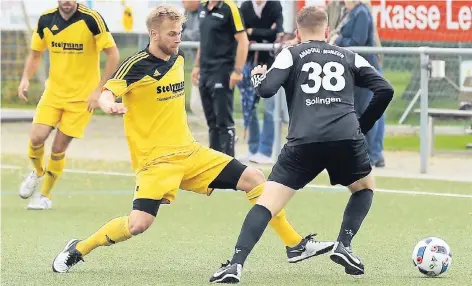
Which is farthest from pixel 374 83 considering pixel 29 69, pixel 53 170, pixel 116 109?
pixel 29 69

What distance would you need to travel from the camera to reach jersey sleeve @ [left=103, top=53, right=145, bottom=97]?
24.7 feet

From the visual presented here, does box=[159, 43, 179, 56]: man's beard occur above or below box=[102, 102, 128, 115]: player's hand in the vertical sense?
above

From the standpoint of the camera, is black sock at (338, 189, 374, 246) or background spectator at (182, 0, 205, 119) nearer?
black sock at (338, 189, 374, 246)

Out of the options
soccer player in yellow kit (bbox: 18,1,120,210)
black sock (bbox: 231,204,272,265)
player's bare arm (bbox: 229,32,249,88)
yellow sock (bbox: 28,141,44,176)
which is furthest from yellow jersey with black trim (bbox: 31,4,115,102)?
black sock (bbox: 231,204,272,265)

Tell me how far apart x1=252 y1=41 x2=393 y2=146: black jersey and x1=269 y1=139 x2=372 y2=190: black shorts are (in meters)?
0.05

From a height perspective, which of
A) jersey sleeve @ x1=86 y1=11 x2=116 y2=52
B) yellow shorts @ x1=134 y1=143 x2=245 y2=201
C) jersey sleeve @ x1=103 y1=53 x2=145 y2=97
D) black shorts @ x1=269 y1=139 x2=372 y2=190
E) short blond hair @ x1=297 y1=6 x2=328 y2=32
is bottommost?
yellow shorts @ x1=134 y1=143 x2=245 y2=201

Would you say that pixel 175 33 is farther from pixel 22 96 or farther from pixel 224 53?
pixel 224 53

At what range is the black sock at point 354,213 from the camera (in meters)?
7.58

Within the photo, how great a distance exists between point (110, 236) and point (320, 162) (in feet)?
4.53

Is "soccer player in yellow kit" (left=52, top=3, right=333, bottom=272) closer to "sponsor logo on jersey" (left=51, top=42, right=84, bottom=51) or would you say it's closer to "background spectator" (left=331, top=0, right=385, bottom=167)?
"sponsor logo on jersey" (left=51, top=42, right=84, bottom=51)

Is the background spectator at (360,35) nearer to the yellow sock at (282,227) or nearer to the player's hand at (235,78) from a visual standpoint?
the player's hand at (235,78)

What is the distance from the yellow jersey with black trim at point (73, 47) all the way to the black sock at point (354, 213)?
12.7 feet

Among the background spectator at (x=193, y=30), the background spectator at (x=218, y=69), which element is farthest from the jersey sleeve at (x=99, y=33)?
the background spectator at (x=193, y=30)

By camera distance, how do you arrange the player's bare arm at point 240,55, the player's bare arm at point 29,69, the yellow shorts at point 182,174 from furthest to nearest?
the player's bare arm at point 240,55
the player's bare arm at point 29,69
the yellow shorts at point 182,174
